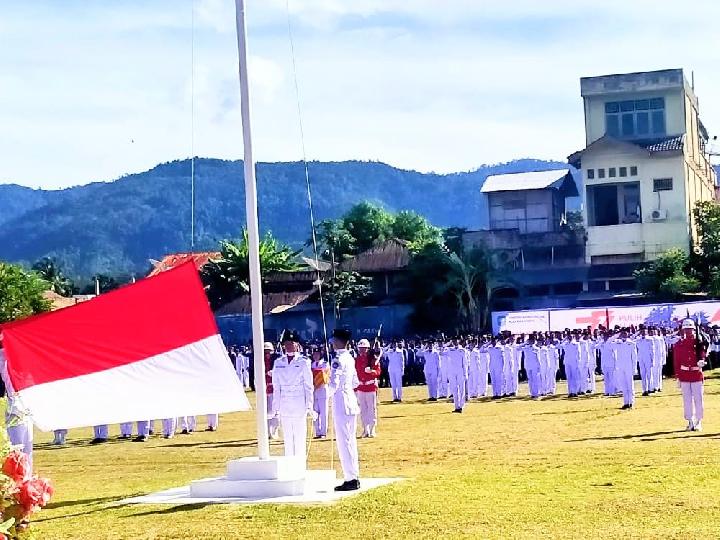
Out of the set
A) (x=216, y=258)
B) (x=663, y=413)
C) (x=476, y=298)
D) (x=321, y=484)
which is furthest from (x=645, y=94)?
(x=321, y=484)

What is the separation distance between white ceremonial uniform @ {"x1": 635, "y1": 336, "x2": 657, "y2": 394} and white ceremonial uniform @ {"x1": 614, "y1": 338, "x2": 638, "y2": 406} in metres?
2.02

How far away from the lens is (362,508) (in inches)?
448

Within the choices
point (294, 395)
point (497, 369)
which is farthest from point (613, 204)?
point (294, 395)

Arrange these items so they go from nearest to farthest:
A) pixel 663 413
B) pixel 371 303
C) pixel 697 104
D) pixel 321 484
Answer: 1. pixel 321 484
2. pixel 663 413
3. pixel 371 303
4. pixel 697 104

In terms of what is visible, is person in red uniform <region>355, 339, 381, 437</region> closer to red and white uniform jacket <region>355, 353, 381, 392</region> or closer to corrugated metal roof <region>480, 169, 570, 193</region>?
red and white uniform jacket <region>355, 353, 381, 392</region>

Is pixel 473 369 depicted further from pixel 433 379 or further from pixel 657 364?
pixel 657 364

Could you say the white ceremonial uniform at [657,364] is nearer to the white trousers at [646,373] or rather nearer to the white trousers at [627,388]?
the white trousers at [646,373]

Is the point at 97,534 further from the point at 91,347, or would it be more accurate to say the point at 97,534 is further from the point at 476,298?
the point at 476,298

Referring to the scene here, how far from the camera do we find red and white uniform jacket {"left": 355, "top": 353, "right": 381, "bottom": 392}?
67.6ft

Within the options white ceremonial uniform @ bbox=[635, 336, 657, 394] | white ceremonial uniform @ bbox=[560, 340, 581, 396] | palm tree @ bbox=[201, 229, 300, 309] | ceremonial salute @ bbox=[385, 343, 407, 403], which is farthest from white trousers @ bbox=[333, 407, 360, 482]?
palm tree @ bbox=[201, 229, 300, 309]

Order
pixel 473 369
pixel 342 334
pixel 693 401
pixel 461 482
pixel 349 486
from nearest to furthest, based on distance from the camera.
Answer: pixel 349 486
pixel 342 334
pixel 461 482
pixel 693 401
pixel 473 369

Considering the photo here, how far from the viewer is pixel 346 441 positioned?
1262cm

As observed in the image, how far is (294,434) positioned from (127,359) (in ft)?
16.5

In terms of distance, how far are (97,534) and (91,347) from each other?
5.66 ft
